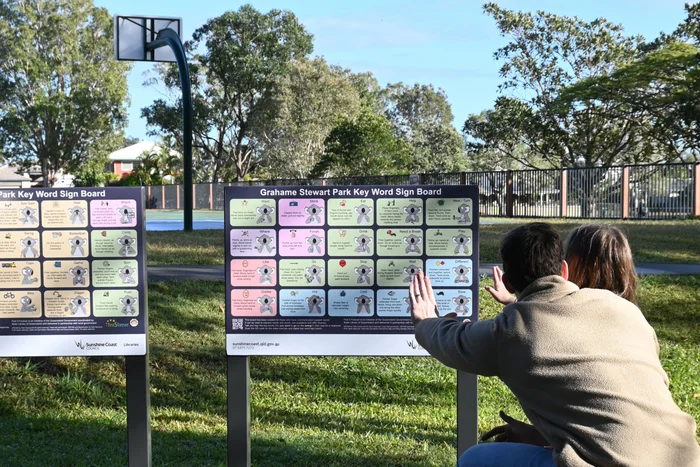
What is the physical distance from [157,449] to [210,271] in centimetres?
474

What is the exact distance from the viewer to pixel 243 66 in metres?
51.1

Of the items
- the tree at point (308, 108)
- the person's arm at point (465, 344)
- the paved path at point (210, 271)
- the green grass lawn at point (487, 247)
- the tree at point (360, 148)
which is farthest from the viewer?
the tree at point (308, 108)

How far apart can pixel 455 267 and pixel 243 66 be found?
49.2m

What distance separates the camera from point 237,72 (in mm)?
51469

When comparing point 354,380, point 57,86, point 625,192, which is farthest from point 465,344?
point 57,86

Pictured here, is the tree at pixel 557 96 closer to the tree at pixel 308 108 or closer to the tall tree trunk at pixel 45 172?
the tree at pixel 308 108

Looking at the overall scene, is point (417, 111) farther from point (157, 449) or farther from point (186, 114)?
point (157, 449)

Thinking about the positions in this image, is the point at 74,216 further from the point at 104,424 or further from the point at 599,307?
the point at 599,307

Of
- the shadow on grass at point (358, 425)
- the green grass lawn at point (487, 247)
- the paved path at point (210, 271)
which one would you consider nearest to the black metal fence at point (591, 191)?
the green grass lawn at point (487, 247)

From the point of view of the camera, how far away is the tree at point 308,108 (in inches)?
1791

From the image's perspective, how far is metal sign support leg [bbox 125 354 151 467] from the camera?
3.93 meters

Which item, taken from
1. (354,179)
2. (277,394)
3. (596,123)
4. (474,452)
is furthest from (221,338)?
(596,123)

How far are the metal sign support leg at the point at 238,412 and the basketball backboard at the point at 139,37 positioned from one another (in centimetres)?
1550

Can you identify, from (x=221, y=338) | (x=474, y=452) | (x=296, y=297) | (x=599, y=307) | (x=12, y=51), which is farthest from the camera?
(x=12, y=51)
